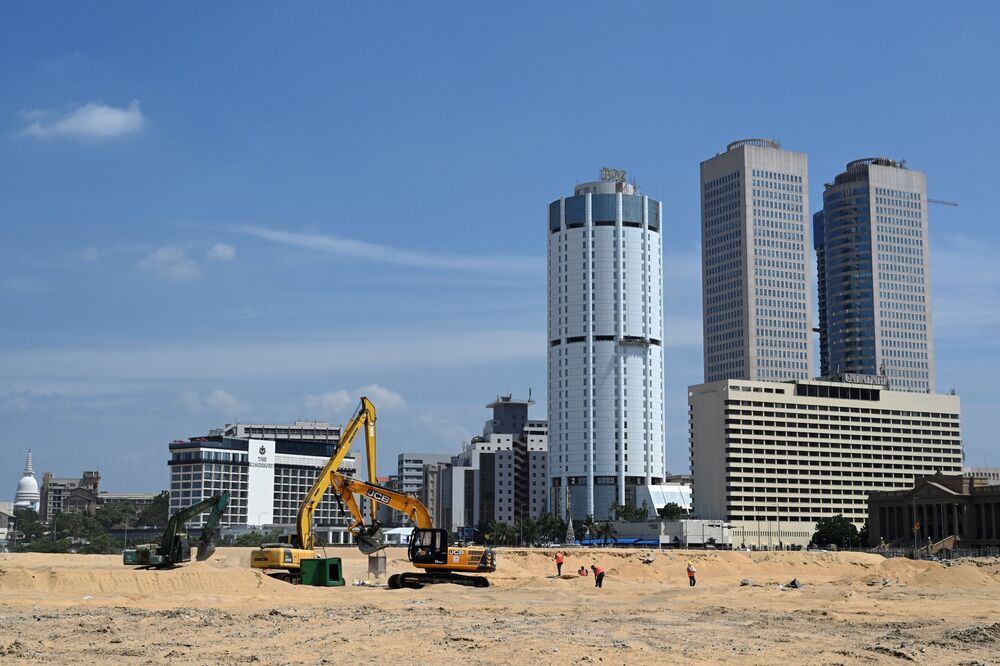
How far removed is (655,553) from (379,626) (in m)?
89.3

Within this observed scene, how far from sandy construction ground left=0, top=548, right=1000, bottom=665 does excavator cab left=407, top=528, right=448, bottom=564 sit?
2.17 meters

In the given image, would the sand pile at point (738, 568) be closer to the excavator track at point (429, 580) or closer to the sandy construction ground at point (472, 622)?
the sandy construction ground at point (472, 622)

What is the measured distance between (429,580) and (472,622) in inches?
766

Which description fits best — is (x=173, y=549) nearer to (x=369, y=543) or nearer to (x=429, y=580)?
(x=369, y=543)

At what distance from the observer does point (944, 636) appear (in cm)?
4372

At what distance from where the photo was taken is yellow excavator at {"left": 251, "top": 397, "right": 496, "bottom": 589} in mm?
67188

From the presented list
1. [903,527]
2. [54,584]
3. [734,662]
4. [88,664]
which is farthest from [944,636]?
[903,527]

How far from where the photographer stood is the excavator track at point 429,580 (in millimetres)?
66875

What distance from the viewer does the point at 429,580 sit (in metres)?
67.0

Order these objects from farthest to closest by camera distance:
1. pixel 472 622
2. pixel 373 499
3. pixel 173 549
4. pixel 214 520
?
pixel 373 499 → pixel 214 520 → pixel 173 549 → pixel 472 622

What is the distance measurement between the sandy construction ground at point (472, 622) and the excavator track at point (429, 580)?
1.18 meters

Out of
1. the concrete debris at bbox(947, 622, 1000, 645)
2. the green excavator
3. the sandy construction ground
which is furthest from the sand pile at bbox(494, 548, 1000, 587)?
the concrete debris at bbox(947, 622, 1000, 645)

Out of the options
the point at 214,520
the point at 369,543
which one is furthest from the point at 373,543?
the point at 214,520

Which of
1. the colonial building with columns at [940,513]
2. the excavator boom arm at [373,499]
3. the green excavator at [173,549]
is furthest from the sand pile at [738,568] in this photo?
the colonial building with columns at [940,513]
